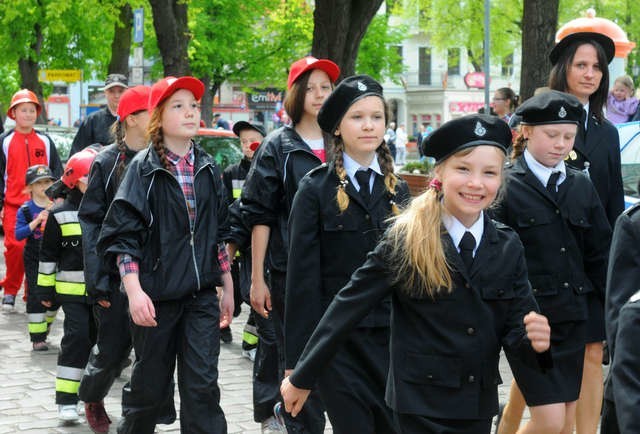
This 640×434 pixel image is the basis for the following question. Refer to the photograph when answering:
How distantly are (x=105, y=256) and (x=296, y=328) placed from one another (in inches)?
49.8

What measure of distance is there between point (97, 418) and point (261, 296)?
1567mm

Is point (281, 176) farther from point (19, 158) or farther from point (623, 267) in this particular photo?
point (19, 158)

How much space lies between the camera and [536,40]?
1325cm

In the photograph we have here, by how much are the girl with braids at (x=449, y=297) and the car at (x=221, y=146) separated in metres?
9.10

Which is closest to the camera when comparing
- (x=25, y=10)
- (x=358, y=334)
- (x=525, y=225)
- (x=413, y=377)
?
(x=413, y=377)

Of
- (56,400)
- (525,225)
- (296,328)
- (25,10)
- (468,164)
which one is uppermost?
(25,10)

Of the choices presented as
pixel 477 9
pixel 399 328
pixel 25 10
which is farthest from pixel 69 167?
pixel 477 9

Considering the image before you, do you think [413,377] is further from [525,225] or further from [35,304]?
→ [35,304]

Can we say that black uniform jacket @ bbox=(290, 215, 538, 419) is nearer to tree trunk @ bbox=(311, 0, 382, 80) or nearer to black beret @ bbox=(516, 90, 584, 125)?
black beret @ bbox=(516, 90, 584, 125)

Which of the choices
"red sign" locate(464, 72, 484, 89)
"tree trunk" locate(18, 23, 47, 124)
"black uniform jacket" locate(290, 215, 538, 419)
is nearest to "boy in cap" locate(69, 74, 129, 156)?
"black uniform jacket" locate(290, 215, 538, 419)

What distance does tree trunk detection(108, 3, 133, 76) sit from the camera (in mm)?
27797

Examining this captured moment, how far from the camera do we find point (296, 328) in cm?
521

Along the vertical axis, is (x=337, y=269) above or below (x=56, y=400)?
above

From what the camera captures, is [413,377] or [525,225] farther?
[525,225]
